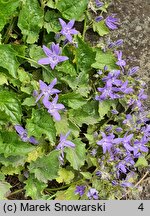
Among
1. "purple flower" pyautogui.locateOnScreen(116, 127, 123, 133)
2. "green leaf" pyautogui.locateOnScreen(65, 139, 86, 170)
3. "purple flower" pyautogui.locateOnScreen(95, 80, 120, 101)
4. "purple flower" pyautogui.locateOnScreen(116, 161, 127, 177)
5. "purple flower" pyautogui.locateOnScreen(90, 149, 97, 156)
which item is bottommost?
"purple flower" pyautogui.locateOnScreen(116, 161, 127, 177)

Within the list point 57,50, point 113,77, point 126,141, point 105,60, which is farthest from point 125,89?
point 57,50

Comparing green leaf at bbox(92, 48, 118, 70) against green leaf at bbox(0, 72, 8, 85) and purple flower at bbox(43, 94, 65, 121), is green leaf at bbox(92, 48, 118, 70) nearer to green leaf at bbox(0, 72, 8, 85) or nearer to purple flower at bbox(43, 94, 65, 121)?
purple flower at bbox(43, 94, 65, 121)

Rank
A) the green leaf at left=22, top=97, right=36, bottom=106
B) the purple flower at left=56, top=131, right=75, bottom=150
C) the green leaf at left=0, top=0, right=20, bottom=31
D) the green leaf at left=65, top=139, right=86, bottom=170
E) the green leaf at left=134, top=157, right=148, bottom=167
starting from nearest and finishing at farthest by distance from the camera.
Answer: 1. the green leaf at left=0, top=0, right=20, bottom=31
2. the green leaf at left=22, top=97, right=36, bottom=106
3. the purple flower at left=56, top=131, right=75, bottom=150
4. the green leaf at left=65, top=139, right=86, bottom=170
5. the green leaf at left=134, top=157, right=148, bottom=167

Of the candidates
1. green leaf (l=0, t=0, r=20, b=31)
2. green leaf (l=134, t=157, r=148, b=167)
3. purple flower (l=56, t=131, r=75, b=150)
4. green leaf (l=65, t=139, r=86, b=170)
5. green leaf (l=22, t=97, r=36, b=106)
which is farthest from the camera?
green leaf (l=134, t=157, r=148, b=167)

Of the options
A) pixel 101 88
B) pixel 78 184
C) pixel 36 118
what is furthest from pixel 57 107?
pixel 78 184

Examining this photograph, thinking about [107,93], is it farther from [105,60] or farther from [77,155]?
[77,155]

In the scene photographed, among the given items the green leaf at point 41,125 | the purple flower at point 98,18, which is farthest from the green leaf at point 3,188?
the purple flower at point 98,18

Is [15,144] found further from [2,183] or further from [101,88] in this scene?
[101,88]

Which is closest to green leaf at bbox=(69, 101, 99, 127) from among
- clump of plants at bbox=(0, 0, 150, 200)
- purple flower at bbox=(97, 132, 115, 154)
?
clump of plants at bbox=(0, 0, 150, 200)
